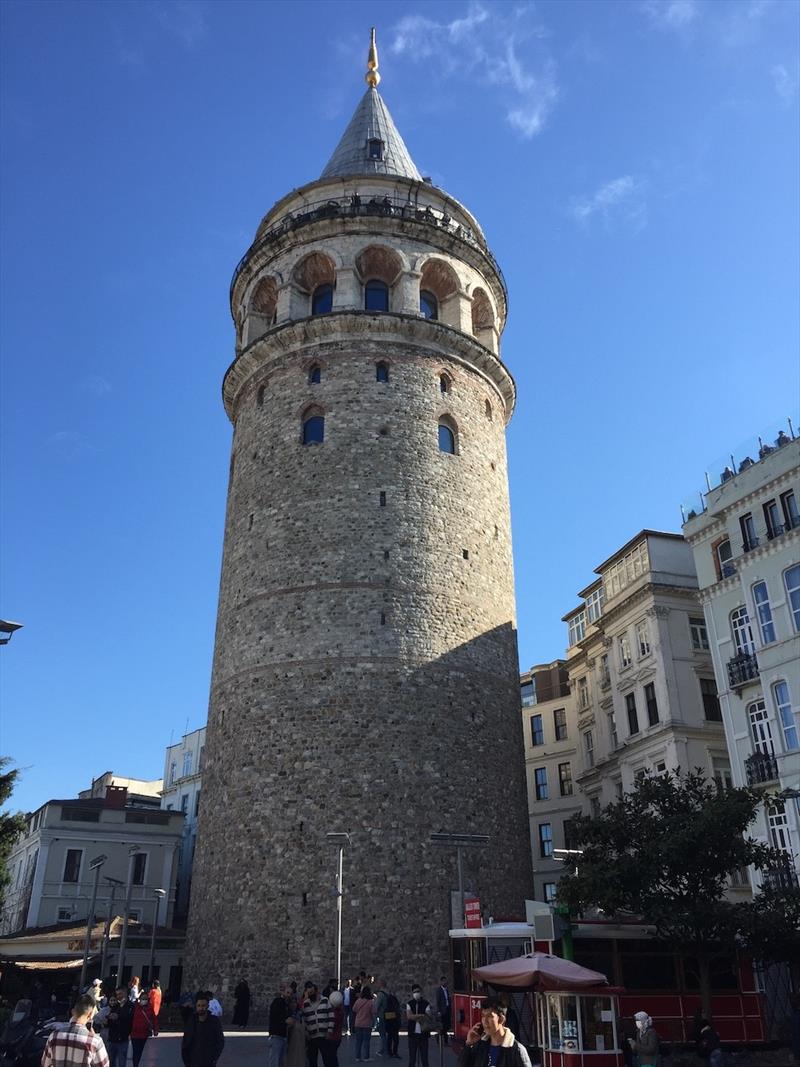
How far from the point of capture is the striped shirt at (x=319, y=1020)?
12.1 metres

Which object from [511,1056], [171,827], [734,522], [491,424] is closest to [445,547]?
[491,424]

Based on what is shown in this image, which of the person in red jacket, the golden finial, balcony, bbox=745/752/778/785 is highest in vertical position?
the golden finial

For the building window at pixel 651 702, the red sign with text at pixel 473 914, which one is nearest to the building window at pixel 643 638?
the building window at pixel 651 702

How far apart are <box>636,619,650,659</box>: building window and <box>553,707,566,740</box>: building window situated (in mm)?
10407

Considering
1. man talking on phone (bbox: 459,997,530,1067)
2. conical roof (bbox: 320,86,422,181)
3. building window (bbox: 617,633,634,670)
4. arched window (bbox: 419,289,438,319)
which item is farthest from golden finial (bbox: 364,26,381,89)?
man talking on phone (bbox: 459,997,530,1067)

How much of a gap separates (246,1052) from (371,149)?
2923cm

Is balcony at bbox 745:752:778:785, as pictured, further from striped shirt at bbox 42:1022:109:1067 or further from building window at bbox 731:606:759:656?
striped shirt at bbox 42:1022:109:1067

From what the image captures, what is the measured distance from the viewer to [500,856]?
2347cm

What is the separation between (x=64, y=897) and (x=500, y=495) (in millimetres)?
25385

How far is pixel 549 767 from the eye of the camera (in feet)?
128

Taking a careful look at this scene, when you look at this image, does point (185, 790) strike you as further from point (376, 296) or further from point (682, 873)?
point (682, 873)

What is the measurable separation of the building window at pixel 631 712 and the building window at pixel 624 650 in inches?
41.9

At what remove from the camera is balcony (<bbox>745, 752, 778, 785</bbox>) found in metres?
22.0

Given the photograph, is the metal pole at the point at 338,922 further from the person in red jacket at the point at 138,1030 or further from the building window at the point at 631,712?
the building window at the point at 631,712
